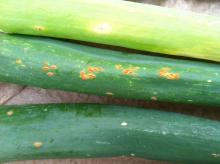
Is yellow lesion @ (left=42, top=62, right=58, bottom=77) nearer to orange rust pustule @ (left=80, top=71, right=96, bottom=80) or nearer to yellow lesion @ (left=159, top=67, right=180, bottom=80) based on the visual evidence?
orange rust pustule @ (left=80, top=71, right=96, bottom=80)

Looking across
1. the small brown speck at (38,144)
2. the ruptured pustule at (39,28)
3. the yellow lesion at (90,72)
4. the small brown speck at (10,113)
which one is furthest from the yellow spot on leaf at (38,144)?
the ruptured pustule at (39,28)

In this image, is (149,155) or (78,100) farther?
(78,100)

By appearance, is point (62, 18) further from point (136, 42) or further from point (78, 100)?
point (78, 100)

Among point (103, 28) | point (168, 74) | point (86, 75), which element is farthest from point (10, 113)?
point (168, 74)

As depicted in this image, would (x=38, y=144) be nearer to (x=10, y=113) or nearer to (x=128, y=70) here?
(x=10, y=113)

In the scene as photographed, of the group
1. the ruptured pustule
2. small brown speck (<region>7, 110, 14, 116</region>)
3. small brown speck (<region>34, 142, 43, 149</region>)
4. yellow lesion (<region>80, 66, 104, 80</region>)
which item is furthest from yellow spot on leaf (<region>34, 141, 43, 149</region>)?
the ruptured pustule

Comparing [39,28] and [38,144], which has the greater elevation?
[39,28]

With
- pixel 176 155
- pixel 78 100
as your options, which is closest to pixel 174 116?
pixel 176 155

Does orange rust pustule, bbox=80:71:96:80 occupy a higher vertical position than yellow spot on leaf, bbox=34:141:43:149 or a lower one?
higher
